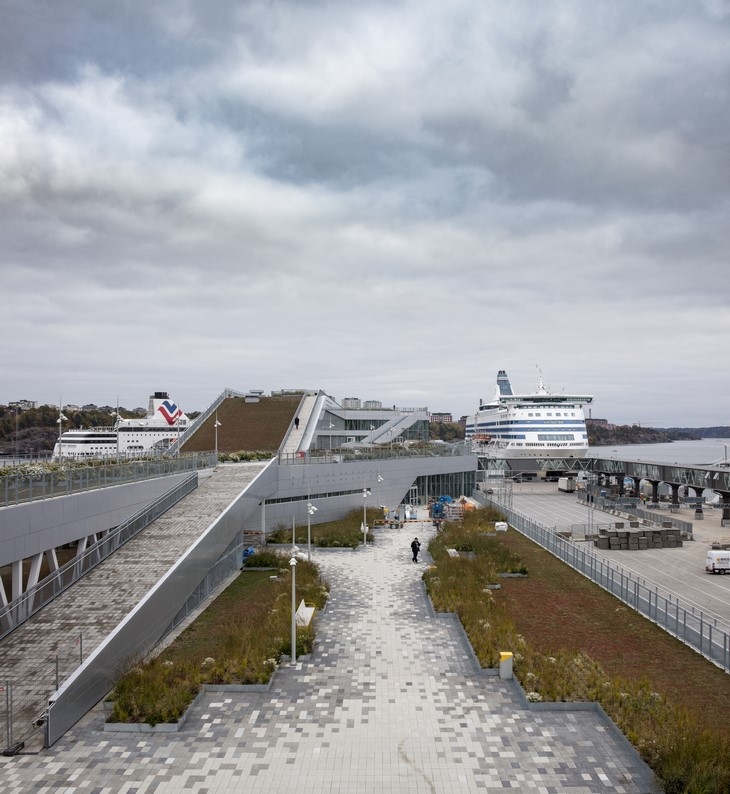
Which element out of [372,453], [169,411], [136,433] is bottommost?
[372,453]

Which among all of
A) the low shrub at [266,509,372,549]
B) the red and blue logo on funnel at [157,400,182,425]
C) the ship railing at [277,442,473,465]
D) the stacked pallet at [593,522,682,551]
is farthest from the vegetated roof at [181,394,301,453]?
the red and blue logo on funnel at [157,400,182,425]

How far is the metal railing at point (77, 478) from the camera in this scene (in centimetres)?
1733

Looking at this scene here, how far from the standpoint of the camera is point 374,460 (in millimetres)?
48594

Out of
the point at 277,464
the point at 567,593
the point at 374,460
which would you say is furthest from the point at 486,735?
the point at 374,460

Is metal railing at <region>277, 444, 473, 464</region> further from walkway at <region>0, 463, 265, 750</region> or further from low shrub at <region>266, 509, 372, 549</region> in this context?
walkway at <region>0, 463, 265, 750</region>

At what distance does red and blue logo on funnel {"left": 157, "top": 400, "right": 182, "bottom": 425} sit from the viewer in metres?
92.7

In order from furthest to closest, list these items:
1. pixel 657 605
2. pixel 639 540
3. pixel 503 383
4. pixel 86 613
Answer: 1. pixel 503 383
2. pixel 639 540
3. pixel 657 605
4. pixel 86 613

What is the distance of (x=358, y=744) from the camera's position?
12.8m

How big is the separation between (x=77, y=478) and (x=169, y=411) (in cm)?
7564

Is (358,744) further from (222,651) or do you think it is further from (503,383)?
(503,383)

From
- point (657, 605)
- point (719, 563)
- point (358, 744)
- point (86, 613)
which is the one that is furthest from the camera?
point (719, 563)

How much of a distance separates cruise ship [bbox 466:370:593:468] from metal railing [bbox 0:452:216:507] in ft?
200

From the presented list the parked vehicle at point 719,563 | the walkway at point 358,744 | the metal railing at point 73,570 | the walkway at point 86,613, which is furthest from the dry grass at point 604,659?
the metal railing at point 73,570

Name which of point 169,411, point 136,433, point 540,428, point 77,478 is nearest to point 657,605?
point 77,478
